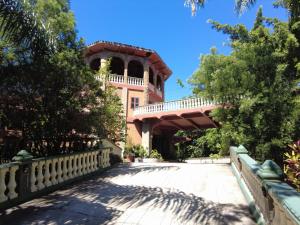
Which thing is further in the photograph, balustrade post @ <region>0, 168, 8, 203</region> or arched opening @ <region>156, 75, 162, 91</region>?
arched opening @ <region>156, 75, 162, 91</region>

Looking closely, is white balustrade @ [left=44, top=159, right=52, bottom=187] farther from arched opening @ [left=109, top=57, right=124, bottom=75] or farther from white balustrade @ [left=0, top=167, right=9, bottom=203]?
arched opening @ [left=109, top=57, right=124, bottom=75]

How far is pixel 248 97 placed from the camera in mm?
10469

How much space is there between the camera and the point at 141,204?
652 cm

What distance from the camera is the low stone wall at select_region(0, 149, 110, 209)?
614 cm

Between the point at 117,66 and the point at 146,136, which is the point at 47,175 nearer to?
the point at 146,136

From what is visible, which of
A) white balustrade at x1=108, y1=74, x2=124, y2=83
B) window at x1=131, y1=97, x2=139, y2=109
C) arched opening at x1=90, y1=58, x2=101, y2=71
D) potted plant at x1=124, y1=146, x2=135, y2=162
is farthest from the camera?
arched opening at x1=90, y1=58, x2=101, y2=71

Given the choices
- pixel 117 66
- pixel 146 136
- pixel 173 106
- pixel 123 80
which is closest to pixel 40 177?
pixel 173 106

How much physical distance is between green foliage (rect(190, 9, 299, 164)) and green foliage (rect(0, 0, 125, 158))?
15.7ft

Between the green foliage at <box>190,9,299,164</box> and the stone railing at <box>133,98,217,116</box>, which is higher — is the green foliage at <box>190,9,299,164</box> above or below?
below

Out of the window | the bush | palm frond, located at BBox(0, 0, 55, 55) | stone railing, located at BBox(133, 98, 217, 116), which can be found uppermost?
the window

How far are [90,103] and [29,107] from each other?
6.73 feet

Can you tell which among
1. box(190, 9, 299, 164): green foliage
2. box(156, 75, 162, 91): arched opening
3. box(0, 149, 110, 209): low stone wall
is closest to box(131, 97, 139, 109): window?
box(156, 75, 162, 91): arched opening

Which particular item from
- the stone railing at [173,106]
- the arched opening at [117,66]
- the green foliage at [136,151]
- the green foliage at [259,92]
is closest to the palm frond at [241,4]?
the green foliage at [259,92]

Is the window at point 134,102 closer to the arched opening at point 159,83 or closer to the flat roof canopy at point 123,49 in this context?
the flat roof canopy at point 123,49
